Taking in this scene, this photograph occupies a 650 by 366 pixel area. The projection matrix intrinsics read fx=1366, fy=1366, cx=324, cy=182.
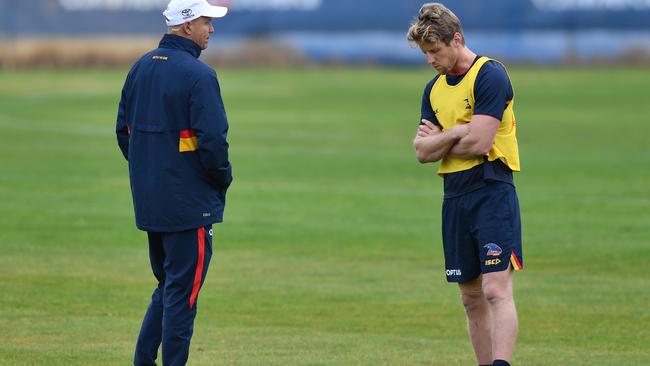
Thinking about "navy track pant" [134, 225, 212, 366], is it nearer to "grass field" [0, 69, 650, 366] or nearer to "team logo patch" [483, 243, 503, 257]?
"grass field" [0, 69, 650, 366]

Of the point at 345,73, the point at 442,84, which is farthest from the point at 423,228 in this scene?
the point at 345,73

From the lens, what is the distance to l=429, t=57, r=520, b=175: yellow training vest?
8.12m

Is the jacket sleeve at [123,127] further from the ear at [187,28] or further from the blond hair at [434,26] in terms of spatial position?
the blond hair at [434,26]

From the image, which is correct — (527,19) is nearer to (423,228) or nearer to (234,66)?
(234,66)

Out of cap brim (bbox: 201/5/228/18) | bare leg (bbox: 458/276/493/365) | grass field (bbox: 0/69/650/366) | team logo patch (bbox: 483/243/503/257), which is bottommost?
grass field (bbox: 0/69/650/366)

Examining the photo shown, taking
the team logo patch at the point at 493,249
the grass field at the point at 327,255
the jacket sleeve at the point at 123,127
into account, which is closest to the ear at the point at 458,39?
the team logo patch at the point at 493,249

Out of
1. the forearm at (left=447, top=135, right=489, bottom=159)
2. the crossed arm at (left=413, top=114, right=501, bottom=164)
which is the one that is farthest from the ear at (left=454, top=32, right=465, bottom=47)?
the forearm at (left=447, top=135, right=489, bottom=159)

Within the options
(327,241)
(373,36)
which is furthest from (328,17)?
(327,241)

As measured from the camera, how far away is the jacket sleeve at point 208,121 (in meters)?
7.84

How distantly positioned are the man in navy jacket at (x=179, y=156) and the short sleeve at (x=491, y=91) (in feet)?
4.98

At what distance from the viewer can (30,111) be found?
39.9 m

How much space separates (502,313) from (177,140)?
7.11 feet

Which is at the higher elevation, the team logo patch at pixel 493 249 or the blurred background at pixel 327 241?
the team logo patch at pixel 493 249

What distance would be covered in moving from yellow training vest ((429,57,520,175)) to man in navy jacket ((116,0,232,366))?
4.41ft
